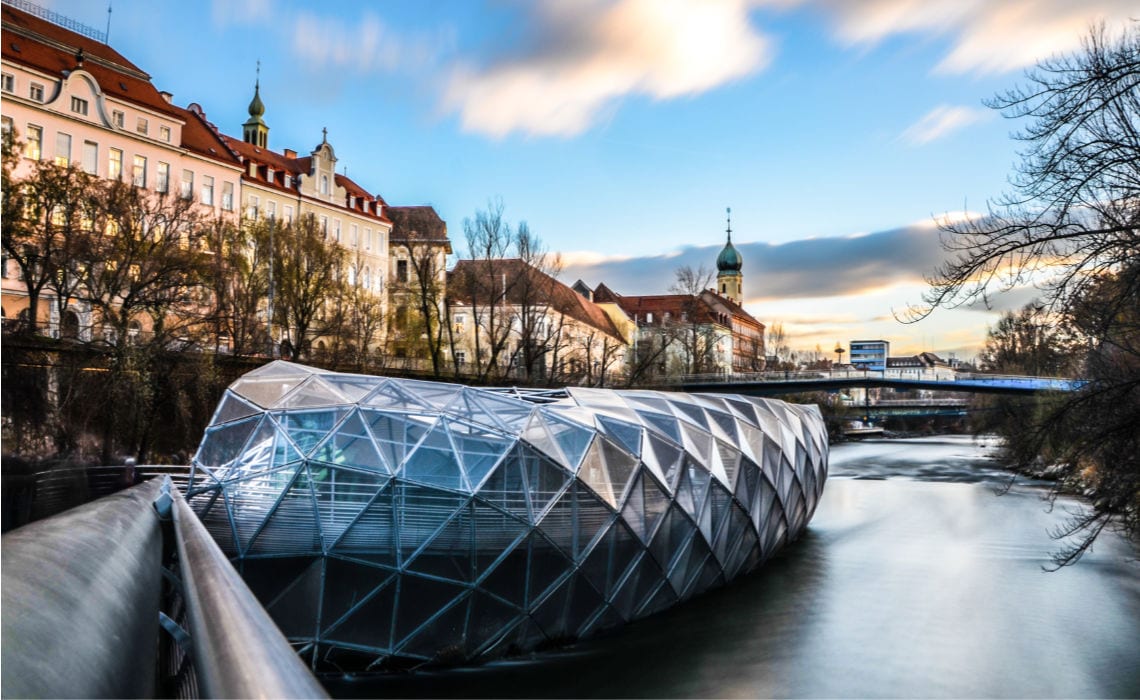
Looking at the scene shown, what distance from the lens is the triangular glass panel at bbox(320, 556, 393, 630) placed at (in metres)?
15.3

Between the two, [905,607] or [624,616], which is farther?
[905,607]

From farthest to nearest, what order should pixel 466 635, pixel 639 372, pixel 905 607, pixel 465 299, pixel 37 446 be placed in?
pixel 639 372
pixel 465 299
pixel 37 446
pixel 905 607
pixel 466 635

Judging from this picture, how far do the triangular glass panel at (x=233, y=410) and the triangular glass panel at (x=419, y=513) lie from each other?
3949 millimetres

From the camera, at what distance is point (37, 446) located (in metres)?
24.7

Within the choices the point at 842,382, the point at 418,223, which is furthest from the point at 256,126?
the point at 842,382

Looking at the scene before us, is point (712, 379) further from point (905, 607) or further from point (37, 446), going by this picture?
point (37, 446)

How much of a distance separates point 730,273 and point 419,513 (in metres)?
178

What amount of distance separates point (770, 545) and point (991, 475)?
37.5 m

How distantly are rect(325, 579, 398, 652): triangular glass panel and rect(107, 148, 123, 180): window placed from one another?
47.1m

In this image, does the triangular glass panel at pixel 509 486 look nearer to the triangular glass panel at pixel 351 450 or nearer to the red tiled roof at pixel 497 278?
the triangular glass panel at pixel 351 450

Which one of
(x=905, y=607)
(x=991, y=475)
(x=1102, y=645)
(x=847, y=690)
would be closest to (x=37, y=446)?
(x=847, y=690)

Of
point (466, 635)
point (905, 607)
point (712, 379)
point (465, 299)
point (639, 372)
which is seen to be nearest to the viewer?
point (466, 635)

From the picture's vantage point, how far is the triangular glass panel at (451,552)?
15.6m

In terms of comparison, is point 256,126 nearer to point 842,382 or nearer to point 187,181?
point 187,181
